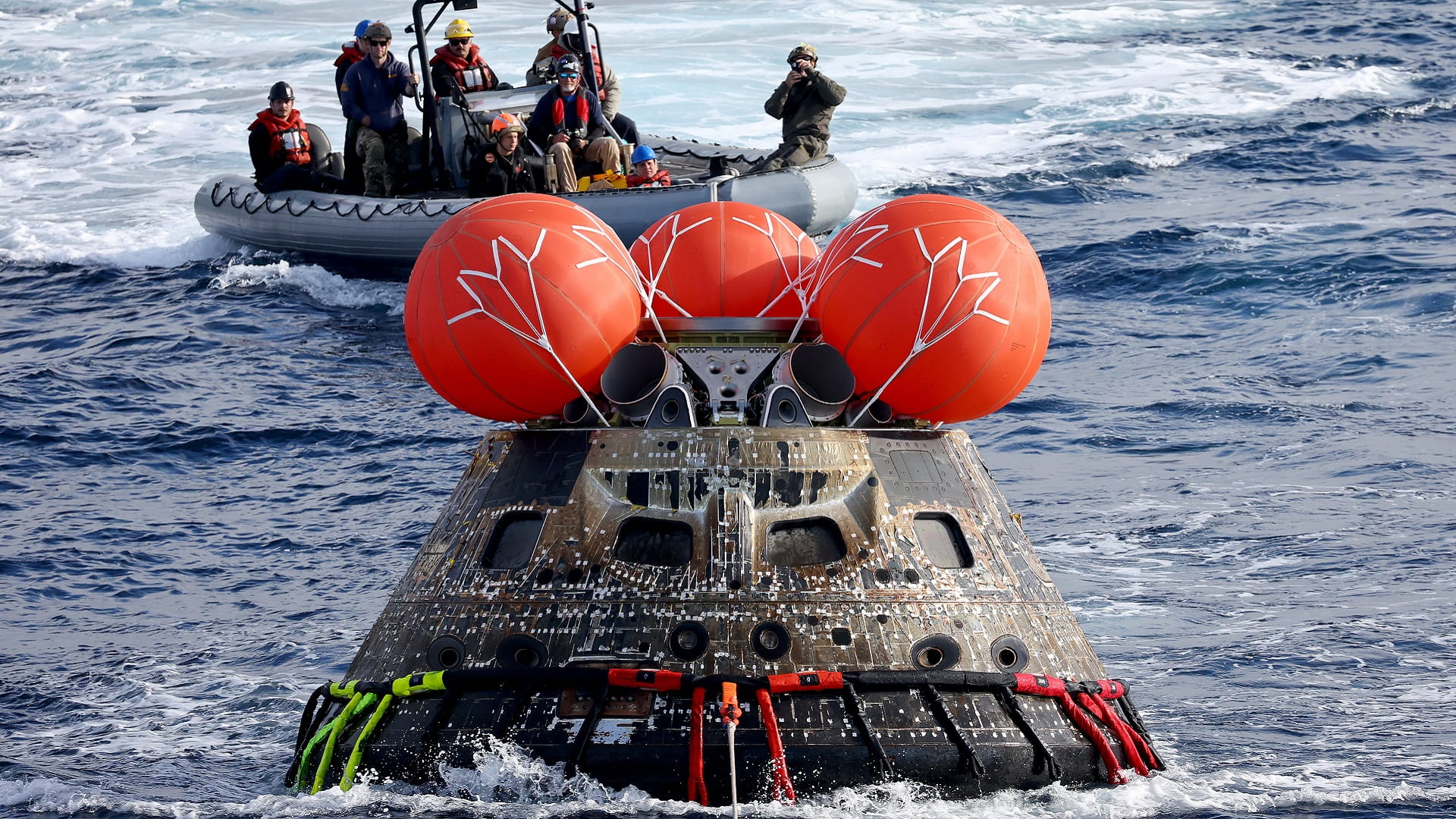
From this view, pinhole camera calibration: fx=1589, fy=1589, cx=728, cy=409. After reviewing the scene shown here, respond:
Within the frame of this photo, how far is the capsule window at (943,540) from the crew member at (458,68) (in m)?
10.2

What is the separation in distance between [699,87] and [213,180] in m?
10.4

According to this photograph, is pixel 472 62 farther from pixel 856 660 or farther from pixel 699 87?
pixel 856 660

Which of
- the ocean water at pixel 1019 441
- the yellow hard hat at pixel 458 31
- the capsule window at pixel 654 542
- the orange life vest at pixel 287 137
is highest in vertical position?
the yellow hard hat at pixel 458 31

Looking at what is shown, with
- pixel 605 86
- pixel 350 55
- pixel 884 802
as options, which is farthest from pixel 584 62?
pixel 884 802

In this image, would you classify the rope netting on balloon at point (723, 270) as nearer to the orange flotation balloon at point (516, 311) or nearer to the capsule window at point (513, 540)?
the orange flotation balloon at point (516, 311)

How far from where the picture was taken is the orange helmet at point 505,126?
557 inches

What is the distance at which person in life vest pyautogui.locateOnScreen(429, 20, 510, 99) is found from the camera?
1555 centimetres

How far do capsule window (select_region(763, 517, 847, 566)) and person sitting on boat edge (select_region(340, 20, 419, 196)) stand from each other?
956cm

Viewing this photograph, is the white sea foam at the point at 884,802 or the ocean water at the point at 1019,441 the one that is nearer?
the white sea foam at the point at 884,802

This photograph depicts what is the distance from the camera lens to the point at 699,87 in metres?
25.8

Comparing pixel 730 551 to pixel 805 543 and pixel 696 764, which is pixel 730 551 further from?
pixel 696 764

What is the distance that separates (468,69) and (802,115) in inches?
139

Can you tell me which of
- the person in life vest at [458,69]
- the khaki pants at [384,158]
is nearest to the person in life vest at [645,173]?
the person in life vest at [458,69]

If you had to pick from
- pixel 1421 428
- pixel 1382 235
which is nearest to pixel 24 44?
pixel 1382 235
